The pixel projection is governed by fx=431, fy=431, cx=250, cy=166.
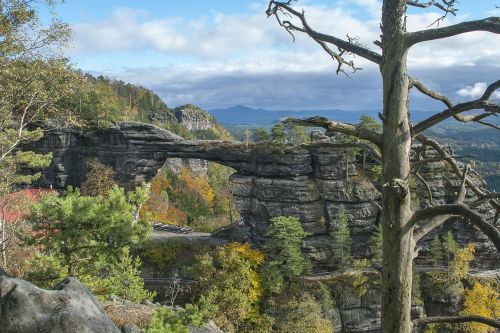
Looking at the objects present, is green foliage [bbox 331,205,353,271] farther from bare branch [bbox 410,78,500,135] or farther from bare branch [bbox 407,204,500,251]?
bare branch [bbox 407,204,500,251]

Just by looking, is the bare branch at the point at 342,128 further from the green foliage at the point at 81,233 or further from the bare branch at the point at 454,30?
the green foliage at the point at 81,233

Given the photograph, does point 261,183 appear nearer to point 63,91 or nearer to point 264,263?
point 264,263

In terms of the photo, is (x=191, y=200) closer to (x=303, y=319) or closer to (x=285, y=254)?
(x=285, y=254)

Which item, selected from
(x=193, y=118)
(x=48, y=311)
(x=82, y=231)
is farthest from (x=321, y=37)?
(x=193, y=118)

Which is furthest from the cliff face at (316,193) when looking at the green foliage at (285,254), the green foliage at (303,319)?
the green foliage at (303,319)

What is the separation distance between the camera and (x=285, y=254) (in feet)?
120

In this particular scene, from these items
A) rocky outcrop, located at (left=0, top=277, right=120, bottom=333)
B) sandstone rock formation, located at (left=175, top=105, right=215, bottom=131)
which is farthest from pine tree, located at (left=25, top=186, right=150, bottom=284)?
sandstone rock formation, located at (left=175, top=105, right=215, bottom=131)

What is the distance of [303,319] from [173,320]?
2227cm

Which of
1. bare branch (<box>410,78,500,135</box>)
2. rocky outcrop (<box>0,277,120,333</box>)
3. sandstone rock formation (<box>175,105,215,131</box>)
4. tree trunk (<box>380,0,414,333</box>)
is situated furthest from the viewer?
sandstone rock formation (<box>175,105,215,131</box>)

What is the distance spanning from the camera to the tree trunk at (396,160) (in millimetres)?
3523

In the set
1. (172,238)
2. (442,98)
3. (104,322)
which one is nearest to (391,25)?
(442,98)

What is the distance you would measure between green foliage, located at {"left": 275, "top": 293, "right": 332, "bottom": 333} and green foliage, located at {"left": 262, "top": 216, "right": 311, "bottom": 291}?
2.64 metres

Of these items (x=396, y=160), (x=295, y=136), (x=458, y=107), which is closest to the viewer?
(x=458, y=107)

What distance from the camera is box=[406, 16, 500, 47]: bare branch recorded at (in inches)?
120
